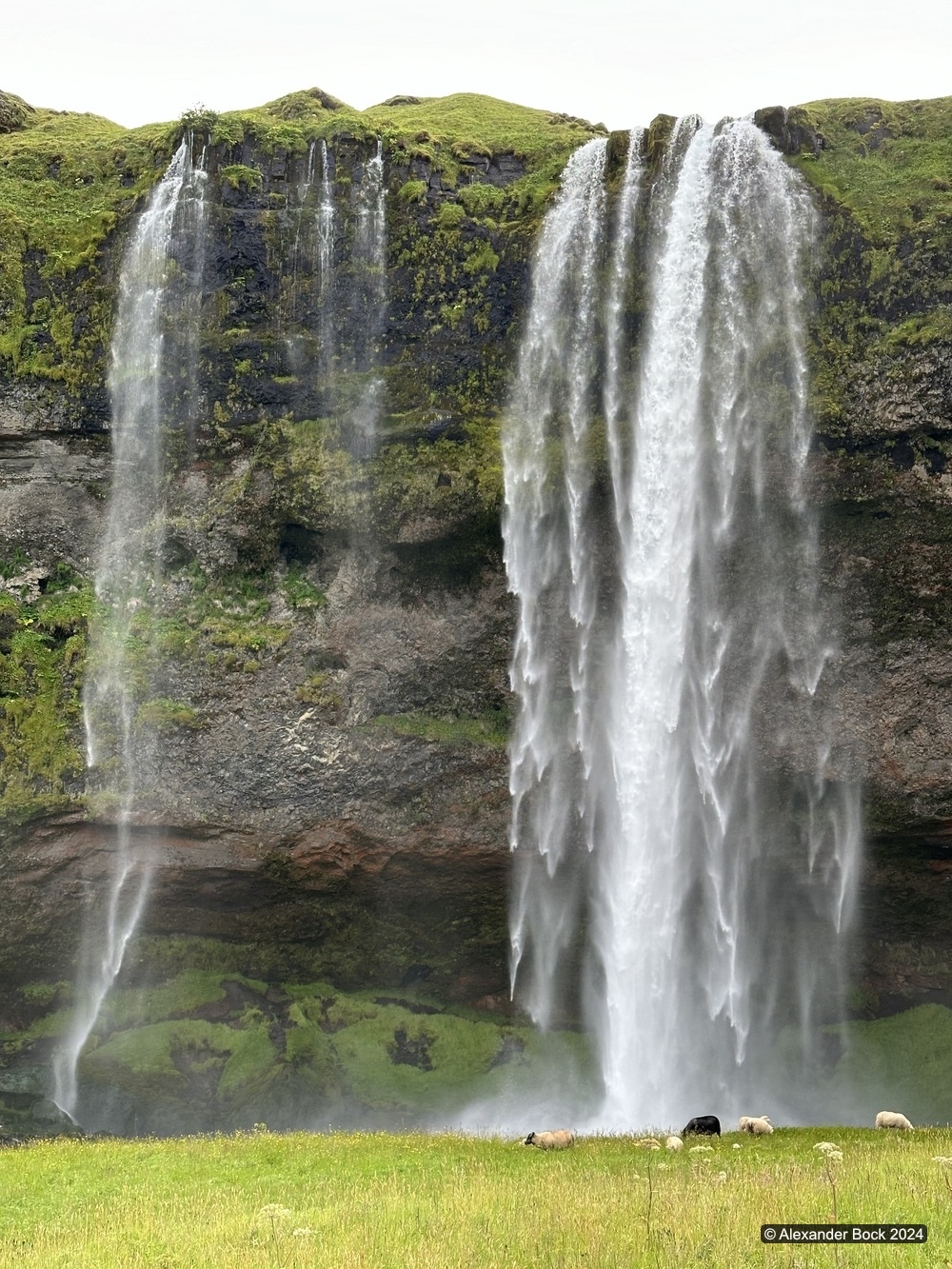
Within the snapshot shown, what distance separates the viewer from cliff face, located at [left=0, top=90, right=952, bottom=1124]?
31.8 m

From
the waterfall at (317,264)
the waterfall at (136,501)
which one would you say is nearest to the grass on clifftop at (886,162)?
the waterfall at (317,264)

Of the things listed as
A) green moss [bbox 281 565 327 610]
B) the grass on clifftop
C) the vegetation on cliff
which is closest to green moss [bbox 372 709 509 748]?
green moss [bbox 281 565 327 610]

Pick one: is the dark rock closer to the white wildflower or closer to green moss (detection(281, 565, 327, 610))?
green moss (detection(281, 565, 327, 610))

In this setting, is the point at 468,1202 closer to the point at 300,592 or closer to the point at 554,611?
the point at 554,611

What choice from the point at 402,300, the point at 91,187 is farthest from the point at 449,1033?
the point at 91,187

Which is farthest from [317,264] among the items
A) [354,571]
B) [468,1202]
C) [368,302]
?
[468,1202]

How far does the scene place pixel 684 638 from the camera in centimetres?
3241

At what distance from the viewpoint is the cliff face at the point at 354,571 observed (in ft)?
104

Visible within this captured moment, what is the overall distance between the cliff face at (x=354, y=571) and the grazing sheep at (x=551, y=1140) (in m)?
12.1

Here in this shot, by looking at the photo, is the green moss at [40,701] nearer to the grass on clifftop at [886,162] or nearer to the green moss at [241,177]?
the green moss at [241,177]

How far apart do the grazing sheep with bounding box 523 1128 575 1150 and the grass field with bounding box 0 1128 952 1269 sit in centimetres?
39

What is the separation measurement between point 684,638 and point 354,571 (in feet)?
32.4

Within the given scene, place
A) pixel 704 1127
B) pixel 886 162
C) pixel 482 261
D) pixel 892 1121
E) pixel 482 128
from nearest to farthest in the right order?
pixel 704 1127
pixel 892 1121
pixel 886 162
pixel 482 261
pixel 482 128

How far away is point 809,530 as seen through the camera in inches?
1271
